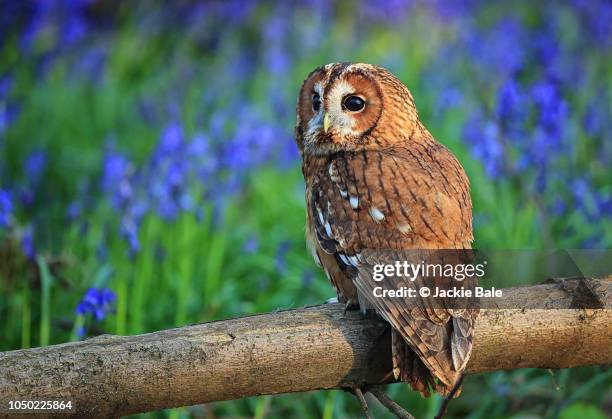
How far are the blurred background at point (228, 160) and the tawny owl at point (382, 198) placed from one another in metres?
0.55

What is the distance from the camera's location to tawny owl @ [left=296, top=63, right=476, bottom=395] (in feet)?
7.57

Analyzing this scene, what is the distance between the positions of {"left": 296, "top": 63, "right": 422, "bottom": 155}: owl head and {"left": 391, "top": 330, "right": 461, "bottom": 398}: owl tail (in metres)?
0.76

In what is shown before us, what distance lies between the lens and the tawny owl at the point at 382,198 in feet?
7.57

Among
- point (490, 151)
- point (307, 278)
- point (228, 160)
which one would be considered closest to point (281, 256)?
point (307, 278)

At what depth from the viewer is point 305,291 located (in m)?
4.06

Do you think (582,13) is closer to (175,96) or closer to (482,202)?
(482,202)

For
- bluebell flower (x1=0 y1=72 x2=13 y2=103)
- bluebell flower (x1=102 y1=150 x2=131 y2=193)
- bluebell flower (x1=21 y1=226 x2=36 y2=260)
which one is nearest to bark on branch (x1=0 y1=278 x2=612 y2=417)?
bluebell flower (x1=21 y1=226 x2=36 y2=260)

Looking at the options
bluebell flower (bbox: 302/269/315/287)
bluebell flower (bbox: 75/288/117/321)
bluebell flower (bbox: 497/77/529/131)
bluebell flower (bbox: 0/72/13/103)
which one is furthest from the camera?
bluebell flower (bbox: 0/72/13/103)

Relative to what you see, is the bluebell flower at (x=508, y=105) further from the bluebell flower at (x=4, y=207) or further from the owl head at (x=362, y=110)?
the bluebell flower at (x=4, y=207)

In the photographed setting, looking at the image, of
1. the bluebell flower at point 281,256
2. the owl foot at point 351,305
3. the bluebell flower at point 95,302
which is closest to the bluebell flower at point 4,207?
the bluebell flower at point 95,302

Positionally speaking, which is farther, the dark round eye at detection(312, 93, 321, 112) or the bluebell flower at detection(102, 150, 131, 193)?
the bluebell flower at detection(102, 150, 131, 193)

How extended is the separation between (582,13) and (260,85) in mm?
2244

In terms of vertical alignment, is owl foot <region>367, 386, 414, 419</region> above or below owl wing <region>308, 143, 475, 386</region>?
below

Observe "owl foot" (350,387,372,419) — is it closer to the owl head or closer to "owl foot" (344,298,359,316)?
"owl foot" (344,298,359,316)
